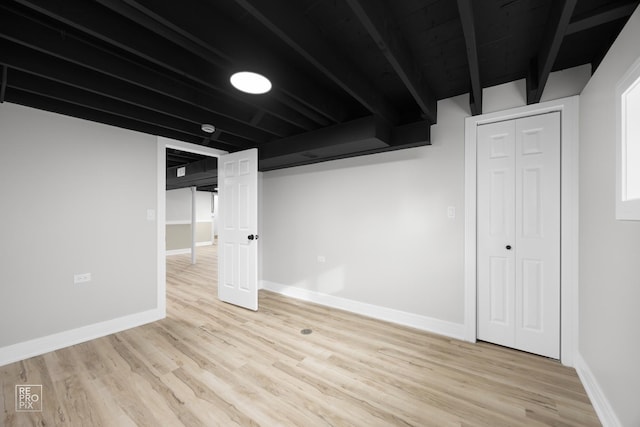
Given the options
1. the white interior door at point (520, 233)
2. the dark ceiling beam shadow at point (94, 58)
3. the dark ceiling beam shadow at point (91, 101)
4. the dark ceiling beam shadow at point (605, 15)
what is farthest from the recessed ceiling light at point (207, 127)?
the dark ceiling beam shadow at point (605, 15)

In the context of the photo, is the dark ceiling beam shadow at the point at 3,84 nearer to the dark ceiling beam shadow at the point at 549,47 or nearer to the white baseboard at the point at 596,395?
the dark ceiling beam shadow at the point at 549,47

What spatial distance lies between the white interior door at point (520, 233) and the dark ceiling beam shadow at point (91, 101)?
3321 mm

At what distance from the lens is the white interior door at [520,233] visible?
2.23m

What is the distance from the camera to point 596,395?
66.1 inches

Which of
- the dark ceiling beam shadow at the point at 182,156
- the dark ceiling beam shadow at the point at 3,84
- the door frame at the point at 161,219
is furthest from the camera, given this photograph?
the dark ceiling beam shadow at the point at 182,156

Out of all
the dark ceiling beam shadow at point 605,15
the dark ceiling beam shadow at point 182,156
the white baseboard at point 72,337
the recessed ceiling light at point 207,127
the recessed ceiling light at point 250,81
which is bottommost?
the white baseboard at point 72,337

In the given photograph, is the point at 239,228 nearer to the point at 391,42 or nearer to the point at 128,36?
the point at 128,36

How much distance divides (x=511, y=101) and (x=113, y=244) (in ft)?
14.6

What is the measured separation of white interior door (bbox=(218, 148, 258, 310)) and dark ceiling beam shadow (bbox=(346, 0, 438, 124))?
2.24m
